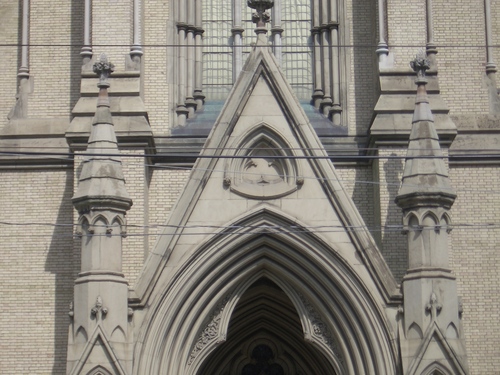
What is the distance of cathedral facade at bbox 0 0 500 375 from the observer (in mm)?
21078

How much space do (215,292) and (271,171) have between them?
190 centimetres

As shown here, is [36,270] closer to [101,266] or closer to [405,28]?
[101,266]

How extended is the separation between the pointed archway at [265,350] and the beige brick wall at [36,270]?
2.46m

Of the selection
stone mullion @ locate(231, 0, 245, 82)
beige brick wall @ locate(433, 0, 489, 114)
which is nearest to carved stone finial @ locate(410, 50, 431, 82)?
beige brick wall @ locate(433, 0, 489, 114)

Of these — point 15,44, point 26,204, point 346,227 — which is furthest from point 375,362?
point 15,44

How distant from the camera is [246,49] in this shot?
24938mm

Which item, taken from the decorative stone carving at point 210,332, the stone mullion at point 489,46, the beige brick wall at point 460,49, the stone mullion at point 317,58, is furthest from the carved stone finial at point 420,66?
the decorative stone carving at point 210,332

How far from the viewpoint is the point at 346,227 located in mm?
21375

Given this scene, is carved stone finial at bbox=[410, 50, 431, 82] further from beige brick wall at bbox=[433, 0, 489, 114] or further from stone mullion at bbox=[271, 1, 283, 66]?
stone mullion at bbox=[271, 1, 283, 66]

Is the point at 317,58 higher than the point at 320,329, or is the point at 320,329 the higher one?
the point at 317,58

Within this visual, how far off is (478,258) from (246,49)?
516 centimetres

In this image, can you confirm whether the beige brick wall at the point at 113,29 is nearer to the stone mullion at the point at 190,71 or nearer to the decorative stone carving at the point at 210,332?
the stone mullion at the point at 190,71

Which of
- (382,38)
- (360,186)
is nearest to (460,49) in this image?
(382,38)

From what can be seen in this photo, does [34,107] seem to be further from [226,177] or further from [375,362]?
[375,362]
